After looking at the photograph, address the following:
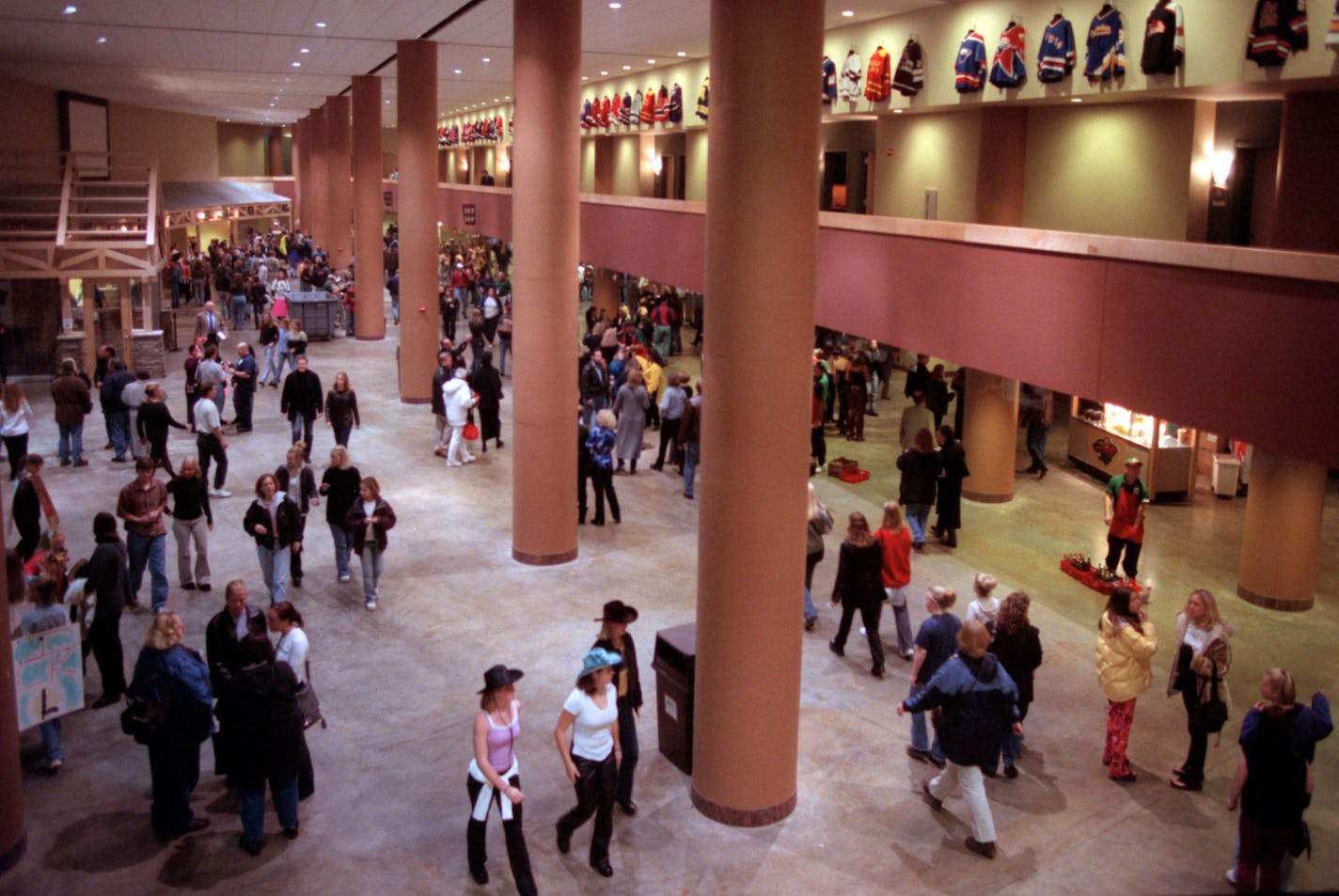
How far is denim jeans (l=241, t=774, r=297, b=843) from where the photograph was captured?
8156 mm

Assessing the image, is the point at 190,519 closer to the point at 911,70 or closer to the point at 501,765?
the point at 501,765

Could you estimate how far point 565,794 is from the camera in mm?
9148

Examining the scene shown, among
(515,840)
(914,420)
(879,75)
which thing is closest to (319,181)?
(879,75)

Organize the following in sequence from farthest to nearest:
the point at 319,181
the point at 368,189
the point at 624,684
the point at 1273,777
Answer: the point at 319,181
the point at 368,189
the point at 624,684
the point at 1273,777

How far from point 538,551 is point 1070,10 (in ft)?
29.2

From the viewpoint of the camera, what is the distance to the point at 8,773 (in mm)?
8062

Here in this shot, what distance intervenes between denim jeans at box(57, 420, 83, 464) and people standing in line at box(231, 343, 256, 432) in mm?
2634

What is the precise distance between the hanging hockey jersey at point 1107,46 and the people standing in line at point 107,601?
11.1 meters

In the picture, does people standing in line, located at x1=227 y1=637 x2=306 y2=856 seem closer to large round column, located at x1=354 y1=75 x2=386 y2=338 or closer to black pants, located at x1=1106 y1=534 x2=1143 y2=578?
black pants, located at x1=1106 y1=534 x2=1143 y2=578

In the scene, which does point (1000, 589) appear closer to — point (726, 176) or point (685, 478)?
point (685, 478)

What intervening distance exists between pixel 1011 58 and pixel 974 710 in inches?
387

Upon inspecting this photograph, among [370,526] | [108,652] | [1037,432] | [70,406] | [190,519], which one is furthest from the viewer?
[1037,432]

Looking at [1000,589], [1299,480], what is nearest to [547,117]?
[1000,589]

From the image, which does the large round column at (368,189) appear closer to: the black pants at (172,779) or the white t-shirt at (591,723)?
the black pants at (172,779)
